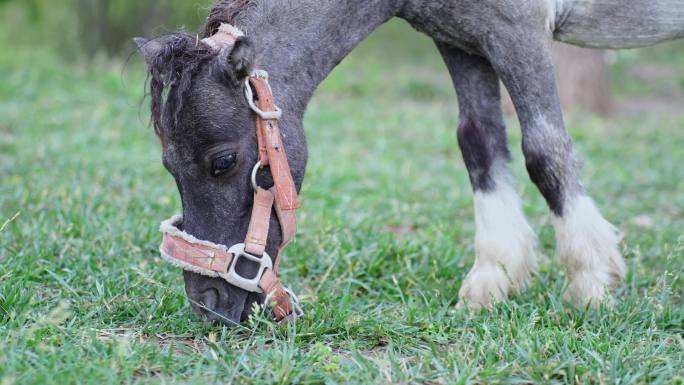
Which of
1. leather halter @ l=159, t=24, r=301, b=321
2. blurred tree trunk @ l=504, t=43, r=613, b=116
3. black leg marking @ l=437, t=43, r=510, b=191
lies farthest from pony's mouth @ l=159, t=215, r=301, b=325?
blurred tree trunk @ l=504, t=43, r=613, b=116

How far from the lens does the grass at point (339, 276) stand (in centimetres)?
282

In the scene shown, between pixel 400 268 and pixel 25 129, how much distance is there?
5.01m

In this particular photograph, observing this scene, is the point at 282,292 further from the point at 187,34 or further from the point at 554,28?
the point at 554,28

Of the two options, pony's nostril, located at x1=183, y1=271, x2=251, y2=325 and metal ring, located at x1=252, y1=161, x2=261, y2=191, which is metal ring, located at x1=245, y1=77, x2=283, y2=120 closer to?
metal ring, located at x1=252, y1=161, x2=261, y2=191

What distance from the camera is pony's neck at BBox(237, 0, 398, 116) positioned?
3402mm

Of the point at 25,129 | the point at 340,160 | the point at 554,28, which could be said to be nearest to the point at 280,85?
the point at 554,28

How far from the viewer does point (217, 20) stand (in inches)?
136

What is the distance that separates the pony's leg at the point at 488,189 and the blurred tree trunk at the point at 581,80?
6.16 m

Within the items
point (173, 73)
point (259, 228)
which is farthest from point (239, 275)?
point (173, 73)

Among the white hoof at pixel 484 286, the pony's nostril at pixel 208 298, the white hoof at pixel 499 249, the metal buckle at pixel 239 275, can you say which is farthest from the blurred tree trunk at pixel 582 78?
the pony's nostril at pixel 208 298

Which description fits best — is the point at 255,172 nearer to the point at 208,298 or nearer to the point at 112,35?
the point at 208,298

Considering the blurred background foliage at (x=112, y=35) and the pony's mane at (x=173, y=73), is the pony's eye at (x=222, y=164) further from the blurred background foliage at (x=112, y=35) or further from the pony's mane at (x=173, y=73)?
the blurred background foliage at (x=112, y=35)

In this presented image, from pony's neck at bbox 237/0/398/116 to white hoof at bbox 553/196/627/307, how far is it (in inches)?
54.7

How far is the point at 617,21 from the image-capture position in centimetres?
394
